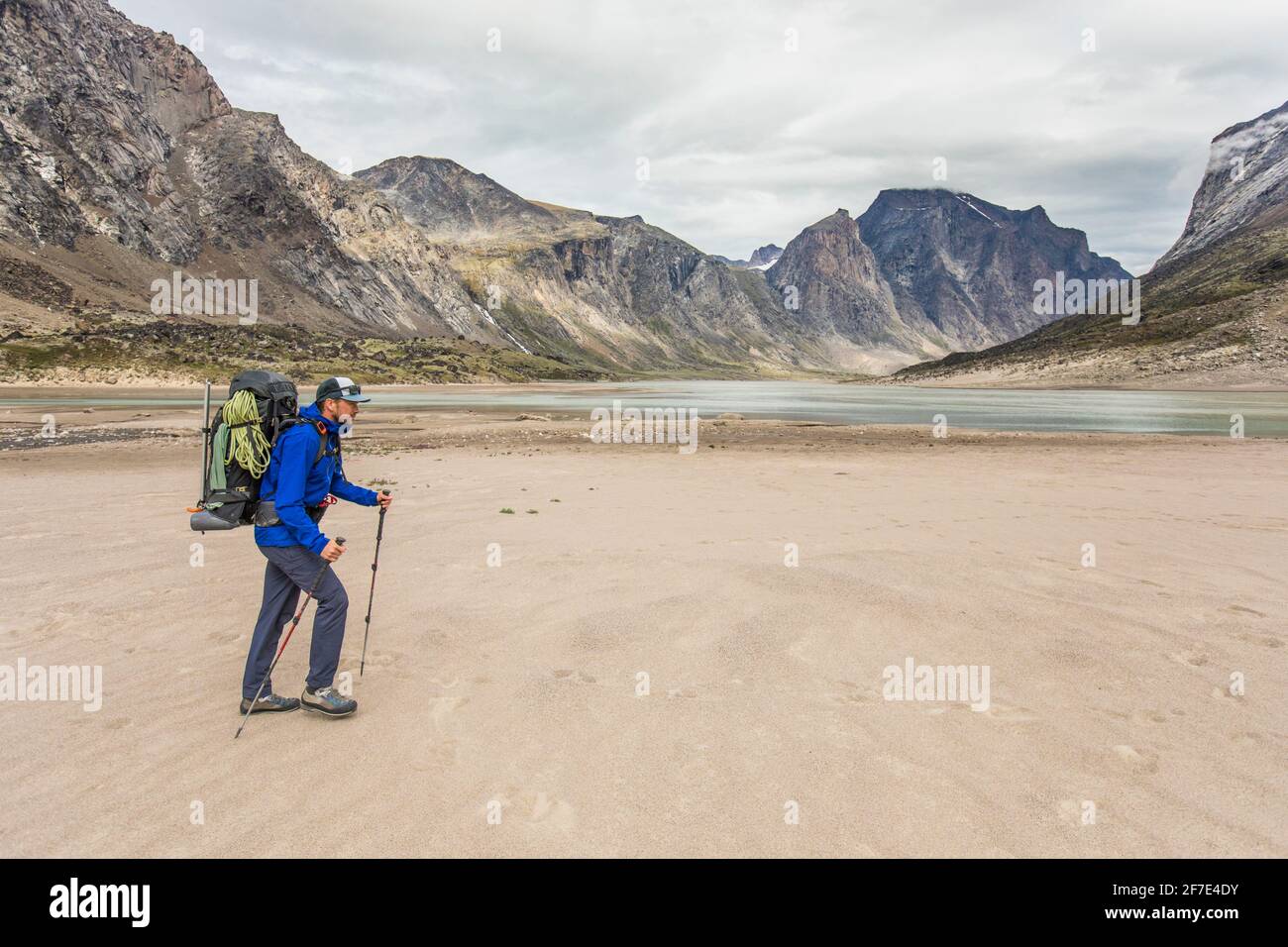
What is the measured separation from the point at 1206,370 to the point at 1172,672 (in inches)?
6253

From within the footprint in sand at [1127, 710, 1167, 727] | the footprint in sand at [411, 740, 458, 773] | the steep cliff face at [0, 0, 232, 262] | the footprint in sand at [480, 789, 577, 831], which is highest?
the steep cliff face at [0, 0, 232, 262]

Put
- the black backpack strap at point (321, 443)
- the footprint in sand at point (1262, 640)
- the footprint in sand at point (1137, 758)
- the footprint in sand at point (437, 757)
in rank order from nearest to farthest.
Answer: the footprint in sand at point (1137, 758) < the footprint in sand at point (437, 757) < the black backpack strap at point (321, 443) < the footprint in sand at point (1262, 640)

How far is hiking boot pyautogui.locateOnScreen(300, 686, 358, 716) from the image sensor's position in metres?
6.69

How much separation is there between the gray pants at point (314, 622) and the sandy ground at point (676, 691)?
0.47 meters

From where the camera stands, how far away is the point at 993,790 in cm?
537

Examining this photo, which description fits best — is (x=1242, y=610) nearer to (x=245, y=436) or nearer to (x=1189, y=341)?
(x=245, y=436)

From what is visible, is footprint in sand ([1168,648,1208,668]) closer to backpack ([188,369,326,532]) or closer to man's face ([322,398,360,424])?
man's face ([322,398,360,424])

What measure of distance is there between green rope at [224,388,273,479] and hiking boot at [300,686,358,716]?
2.21 metres

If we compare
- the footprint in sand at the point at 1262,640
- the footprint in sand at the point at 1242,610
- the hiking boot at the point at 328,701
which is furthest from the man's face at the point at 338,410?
the footprint in sand at the point at 1242,610

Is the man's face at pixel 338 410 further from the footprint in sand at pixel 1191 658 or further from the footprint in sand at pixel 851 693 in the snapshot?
the footprint in sand at pixel 1191 658

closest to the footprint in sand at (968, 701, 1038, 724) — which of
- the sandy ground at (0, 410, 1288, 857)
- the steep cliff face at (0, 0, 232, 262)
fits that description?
the sandy ground at (0, 410, 1288, 857)

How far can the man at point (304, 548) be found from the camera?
644 cm

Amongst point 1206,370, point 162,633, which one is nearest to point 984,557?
point 162,633
